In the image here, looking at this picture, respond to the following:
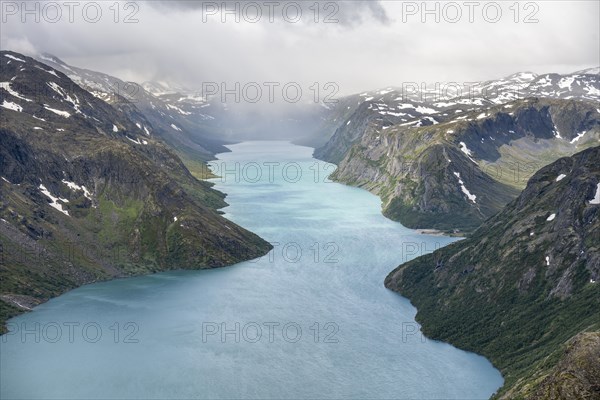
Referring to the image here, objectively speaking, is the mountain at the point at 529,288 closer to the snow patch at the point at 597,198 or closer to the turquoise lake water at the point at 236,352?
the snow patch at the point at 597,198

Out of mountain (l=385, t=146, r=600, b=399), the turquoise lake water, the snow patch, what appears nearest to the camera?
the turquoise lake water

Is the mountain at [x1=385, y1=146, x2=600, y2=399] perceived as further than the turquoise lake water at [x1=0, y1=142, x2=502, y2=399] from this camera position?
Yes

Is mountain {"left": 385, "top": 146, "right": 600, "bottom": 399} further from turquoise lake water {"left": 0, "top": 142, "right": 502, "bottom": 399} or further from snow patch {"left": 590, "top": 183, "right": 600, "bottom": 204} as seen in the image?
turquoise lake water {"left": 0, "top": 142, "right": 502, "bottom": 399}

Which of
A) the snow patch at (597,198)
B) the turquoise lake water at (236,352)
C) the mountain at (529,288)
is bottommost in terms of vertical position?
the turquoise lake water at (236,352)

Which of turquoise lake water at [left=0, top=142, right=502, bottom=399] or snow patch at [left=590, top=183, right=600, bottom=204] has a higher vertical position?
snow patch at [left=590, top=183, right=600, bottom=204]

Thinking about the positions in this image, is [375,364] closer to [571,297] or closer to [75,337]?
[571,297]

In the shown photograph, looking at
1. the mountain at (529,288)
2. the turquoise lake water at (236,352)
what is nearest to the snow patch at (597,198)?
the mountain at (529,288)

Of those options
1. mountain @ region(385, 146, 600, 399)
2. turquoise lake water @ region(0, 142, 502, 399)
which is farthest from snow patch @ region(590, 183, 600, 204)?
turquoise lake water @ region(0, 142, 502, 399)

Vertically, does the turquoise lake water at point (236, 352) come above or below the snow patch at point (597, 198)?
below

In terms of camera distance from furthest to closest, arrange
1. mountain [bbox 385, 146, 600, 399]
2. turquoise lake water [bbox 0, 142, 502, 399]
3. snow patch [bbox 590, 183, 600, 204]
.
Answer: snow patch [bbox 590, 183, 600, 204] < mountain [bbox 385, 146, 600, 399] < turquoise lake water [bbox 0, 142, 502, 399]
